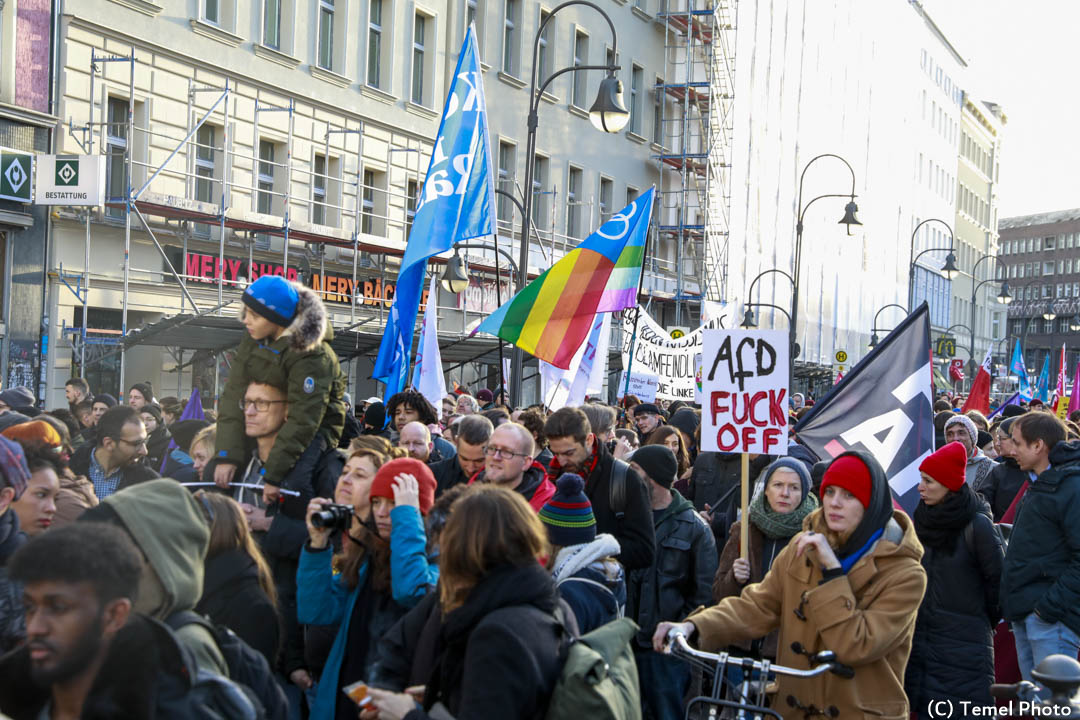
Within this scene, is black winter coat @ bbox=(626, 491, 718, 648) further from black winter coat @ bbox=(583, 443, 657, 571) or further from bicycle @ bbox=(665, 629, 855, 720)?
bicycle @ bbox=(665, 629, 855, 720)

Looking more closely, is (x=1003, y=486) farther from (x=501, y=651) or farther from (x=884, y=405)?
(x=501, y=651)

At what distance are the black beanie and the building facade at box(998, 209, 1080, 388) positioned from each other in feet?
486

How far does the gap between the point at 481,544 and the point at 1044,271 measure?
523ft

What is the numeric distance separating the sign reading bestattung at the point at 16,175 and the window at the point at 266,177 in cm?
519

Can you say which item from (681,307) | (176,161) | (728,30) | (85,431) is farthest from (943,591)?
(728,30)

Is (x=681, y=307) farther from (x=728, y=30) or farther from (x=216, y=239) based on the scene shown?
(x=216, y=239)

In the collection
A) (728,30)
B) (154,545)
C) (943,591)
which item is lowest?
(943,591)

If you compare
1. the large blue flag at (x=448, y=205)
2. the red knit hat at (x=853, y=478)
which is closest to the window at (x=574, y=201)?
the large blue flag at (x=448, y=205)

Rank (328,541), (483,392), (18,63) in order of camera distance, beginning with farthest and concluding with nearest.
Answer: (483,392) < (18,63) < (328,541)

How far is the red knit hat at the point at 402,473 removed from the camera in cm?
448

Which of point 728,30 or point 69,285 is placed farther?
point 728,30

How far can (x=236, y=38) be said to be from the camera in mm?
21812

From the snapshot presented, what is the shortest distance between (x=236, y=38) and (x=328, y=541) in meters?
19.0

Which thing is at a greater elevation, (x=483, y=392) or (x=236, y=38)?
(x=236, y=38)
